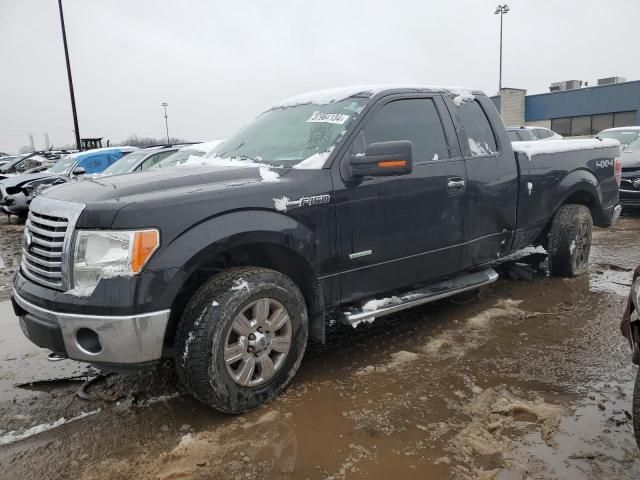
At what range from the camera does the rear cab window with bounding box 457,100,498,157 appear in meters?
4.30

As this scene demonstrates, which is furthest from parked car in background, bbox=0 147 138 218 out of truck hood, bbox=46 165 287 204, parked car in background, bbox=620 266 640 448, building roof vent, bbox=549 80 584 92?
building roof vent, bbox=549 80 584 92

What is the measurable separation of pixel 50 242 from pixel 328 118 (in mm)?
1977

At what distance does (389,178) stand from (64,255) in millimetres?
2075

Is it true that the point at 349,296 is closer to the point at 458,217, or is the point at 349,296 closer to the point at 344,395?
the point at 344,395

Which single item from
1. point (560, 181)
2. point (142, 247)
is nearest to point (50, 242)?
point (142, 247)

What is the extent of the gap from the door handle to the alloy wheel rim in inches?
67.2

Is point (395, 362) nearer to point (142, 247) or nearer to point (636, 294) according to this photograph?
point (636, 294)

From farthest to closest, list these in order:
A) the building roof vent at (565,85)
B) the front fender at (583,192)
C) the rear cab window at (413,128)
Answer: the building roof vent at (565,85), the front fender at (583,192), the rear cab window at (413,128)

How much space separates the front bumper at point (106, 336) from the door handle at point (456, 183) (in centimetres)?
234

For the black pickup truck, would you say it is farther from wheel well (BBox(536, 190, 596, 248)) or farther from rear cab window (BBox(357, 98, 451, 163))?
wheel well (BBox(536, 190, 596, 248))

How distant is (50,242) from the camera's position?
2.76m

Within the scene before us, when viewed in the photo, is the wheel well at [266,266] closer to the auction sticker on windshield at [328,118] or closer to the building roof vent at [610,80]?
the auction sticker on windshield at [328,118]

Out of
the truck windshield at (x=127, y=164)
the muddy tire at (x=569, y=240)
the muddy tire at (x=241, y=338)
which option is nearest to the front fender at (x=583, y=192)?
the muddy tire at (x=569, y=240)

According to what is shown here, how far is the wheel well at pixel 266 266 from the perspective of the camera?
2930mm
